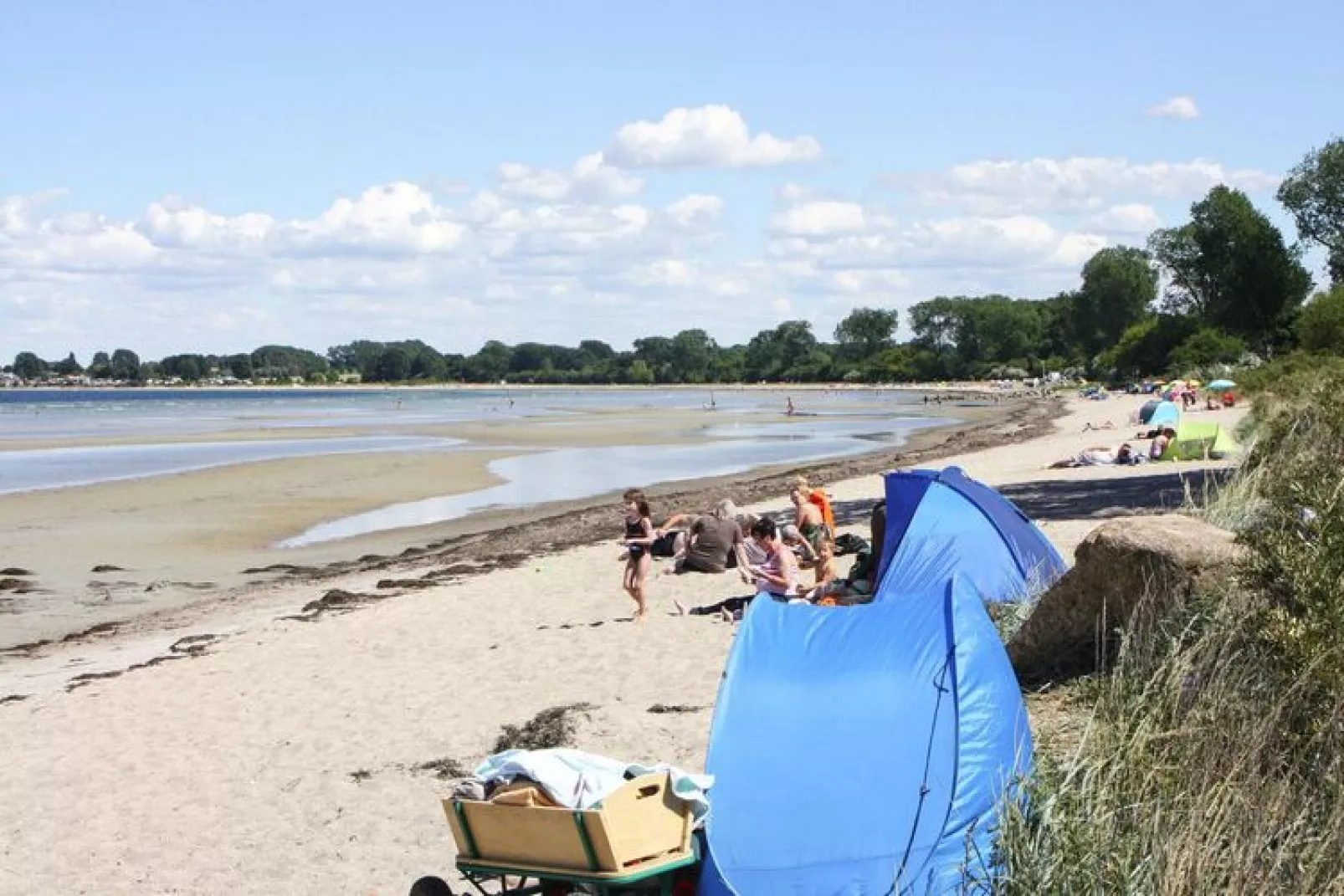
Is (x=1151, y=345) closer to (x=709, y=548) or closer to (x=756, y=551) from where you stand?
(x=709, y=548)

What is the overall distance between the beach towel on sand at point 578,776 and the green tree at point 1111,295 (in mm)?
117523

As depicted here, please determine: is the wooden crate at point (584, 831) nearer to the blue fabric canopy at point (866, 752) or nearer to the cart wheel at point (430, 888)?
the blue fabric canopy at point (866, 752)

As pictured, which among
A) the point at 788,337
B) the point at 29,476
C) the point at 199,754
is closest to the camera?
the point at 199,754

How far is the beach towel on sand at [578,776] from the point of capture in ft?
21.3

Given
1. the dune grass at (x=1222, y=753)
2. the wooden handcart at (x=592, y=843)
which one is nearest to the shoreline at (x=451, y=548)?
the wooden handcart at (x=592, y=843)

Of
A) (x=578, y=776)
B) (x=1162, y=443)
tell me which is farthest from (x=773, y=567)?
(x=1162, y=443)

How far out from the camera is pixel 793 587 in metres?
14.5

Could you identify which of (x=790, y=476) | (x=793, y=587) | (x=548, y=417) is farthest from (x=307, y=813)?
(x=548, y=417)

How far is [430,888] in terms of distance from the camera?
7.12 m

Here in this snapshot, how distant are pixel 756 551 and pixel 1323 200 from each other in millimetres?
74214

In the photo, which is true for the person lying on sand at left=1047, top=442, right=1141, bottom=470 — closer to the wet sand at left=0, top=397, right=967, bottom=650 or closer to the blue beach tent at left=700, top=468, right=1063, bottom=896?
the wet sand at left=0, top=397, right=967, bottom=650

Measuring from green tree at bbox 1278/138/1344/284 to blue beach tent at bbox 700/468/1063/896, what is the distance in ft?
259

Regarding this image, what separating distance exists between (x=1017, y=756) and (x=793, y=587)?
7.59 m

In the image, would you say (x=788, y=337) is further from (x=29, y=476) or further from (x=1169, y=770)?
(x=1169, y=770)
